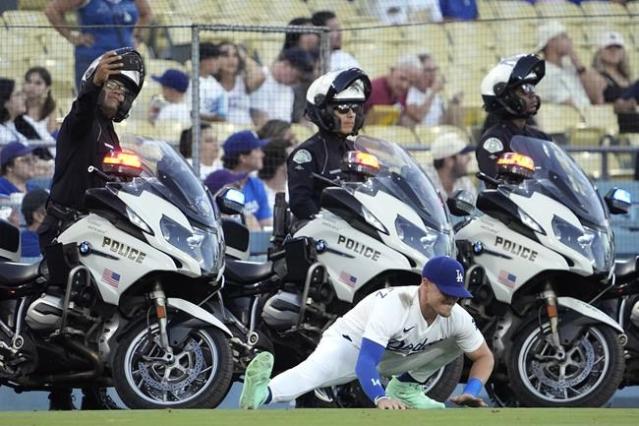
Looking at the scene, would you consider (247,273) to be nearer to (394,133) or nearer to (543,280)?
(543,280)

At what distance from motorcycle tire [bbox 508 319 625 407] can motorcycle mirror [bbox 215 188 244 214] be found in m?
2.15

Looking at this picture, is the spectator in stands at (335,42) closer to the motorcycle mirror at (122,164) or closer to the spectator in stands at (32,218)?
the spectator in stands at (32,218)

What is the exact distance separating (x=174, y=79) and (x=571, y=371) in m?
4.88

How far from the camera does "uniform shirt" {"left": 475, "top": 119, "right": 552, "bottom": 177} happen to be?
12.2 m

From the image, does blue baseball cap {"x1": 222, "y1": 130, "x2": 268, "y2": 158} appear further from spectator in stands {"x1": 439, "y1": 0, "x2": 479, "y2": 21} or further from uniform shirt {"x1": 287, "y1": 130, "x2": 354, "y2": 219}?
spectator in stands {"x1": 439, "y1": 0, "x2": 479, "y2": 21}

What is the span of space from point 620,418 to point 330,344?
2.03 meters

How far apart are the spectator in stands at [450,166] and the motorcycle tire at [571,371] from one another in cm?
361

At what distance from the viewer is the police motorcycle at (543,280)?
11.2 m

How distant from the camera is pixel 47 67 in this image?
14.0m

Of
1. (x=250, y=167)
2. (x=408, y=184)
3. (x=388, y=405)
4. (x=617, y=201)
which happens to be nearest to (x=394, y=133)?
(x=250, y=167)

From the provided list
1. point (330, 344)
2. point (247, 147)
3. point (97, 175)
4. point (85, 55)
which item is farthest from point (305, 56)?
point (330, 344)

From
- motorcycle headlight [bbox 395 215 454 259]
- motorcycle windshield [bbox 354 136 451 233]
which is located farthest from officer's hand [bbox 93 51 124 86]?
motorcycle headlight [bbox 395 215 454 259]

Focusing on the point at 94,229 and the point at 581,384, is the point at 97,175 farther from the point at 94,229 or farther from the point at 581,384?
the point at 581,384

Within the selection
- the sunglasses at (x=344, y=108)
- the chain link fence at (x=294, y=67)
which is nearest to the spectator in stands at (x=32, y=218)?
the chain link fence at (x=294, y=67)
